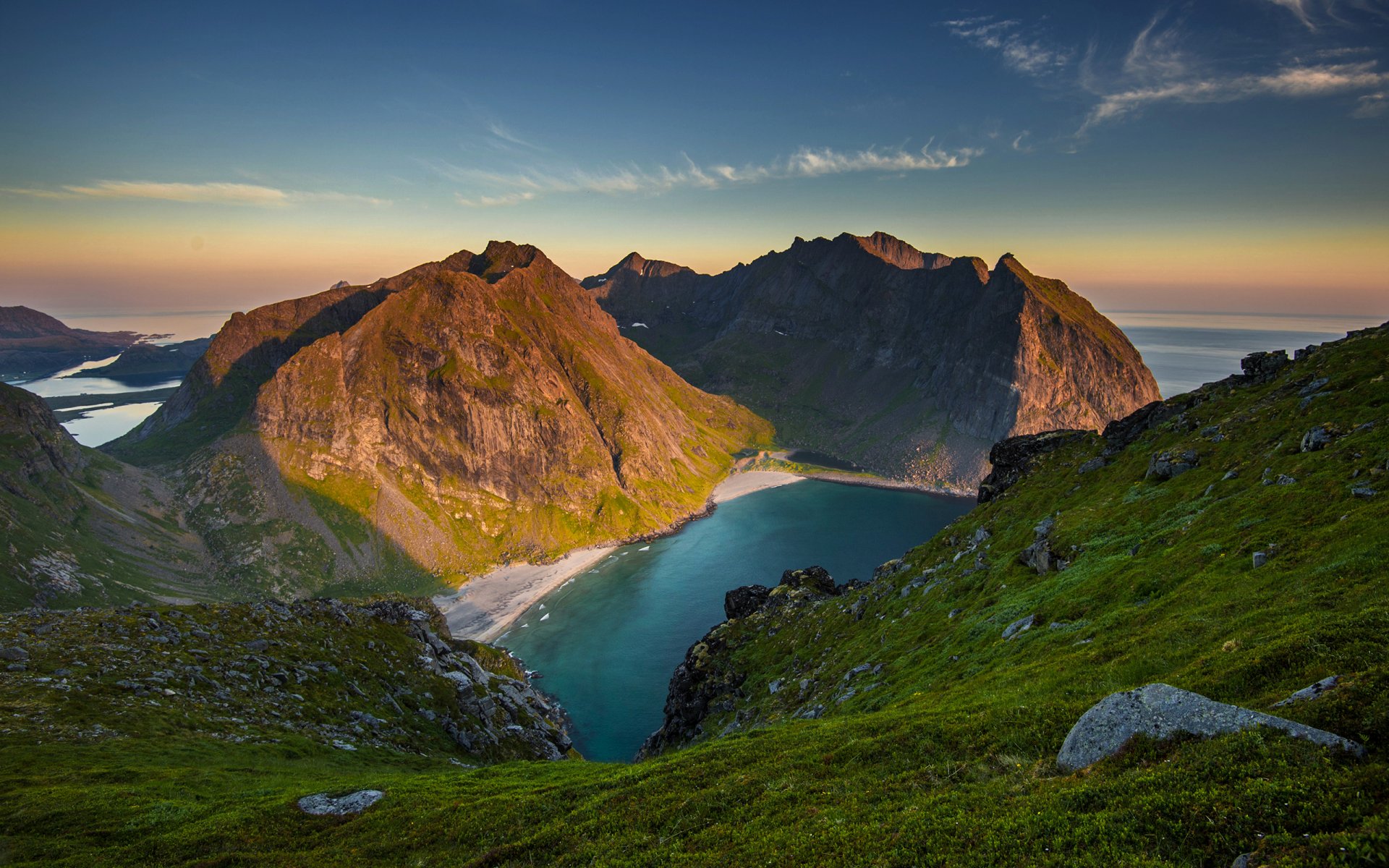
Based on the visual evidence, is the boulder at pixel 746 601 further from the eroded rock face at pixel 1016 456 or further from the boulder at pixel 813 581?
the eroded rock face at pixel 1016 456

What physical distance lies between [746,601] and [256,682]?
68.5m

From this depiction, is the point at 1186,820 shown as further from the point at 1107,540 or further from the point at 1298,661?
the point at 1107,540

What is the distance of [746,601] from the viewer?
321 ft

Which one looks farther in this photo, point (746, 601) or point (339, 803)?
point (746, 601)

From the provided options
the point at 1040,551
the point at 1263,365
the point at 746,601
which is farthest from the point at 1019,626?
the point at 746,601

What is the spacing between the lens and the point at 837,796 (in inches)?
730

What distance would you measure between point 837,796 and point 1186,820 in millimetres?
10016

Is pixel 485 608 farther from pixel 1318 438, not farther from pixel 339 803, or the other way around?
pixel 1318 438

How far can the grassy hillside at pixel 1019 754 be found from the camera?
461 inches

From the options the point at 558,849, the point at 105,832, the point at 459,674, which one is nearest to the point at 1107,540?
the point at 558,849

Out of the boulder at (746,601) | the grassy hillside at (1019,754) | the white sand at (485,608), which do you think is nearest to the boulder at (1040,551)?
the grassy hillside at (1019,754)

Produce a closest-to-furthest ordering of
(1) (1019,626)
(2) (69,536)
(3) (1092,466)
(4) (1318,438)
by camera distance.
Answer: (1) (1019,626), (4) (1318,438), (3) (1092,466), (2) (69,536)

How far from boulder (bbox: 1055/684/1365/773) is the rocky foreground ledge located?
5216 centimetres

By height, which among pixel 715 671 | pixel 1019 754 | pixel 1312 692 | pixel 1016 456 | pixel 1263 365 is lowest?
pixel 715 671
